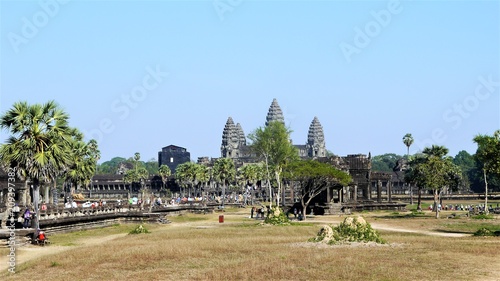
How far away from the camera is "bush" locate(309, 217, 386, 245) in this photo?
46.5 meters

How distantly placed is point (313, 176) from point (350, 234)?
44922mm

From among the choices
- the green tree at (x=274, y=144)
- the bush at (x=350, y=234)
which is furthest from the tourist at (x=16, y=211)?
the green tree at (x=274, y=144)

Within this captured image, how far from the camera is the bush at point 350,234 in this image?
4647 centimetres

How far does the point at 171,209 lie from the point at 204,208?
14792 millimetres

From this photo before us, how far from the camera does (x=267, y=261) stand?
37312 millimetres

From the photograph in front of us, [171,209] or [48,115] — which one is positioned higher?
[48,115]

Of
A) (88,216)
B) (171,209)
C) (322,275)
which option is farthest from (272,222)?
(322,275)

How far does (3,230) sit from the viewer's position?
48219 millimetres

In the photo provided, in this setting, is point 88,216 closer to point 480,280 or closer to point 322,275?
point 322,275

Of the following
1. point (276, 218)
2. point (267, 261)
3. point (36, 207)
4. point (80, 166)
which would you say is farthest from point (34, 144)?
point (80, 166)

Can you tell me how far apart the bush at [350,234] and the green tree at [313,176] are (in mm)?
43117

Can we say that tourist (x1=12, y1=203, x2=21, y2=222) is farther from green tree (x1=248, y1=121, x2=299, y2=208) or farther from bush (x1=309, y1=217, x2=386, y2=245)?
green tree (x1=248, y1=121, x2=299, y2=208)

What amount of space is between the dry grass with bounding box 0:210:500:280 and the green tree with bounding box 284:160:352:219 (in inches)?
1649

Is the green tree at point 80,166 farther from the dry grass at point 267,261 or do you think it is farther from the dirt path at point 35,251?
the dry grass at point 267,261
